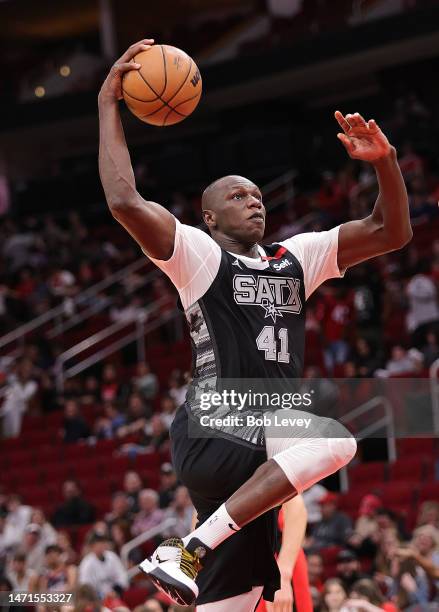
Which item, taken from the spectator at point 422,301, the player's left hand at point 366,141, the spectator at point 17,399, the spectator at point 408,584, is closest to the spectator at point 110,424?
the spectator at point 17,399

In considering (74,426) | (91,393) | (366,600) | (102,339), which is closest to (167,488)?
(74,426)

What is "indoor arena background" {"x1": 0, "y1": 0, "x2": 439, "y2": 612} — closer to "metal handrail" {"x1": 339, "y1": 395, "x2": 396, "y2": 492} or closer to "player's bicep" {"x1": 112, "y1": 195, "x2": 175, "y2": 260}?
"metal handrail" {"x1": 339, "y1": 395, "x2": 396, "y2": 492}

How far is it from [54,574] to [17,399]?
703 centimetres

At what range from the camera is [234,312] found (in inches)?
214

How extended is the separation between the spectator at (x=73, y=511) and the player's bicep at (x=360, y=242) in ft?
33.2

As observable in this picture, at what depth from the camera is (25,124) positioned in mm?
25734

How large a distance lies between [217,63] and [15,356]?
7266 millimetres

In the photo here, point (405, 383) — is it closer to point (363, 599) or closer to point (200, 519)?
point (363, 599)

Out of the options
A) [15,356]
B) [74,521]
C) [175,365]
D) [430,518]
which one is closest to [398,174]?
[430,518]

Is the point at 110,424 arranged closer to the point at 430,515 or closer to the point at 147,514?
the point at 147,514

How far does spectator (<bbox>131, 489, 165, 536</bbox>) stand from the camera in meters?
13.9

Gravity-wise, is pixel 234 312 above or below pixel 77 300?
below

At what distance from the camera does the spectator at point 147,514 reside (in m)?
13.9

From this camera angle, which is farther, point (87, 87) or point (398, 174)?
point (87, 87)
